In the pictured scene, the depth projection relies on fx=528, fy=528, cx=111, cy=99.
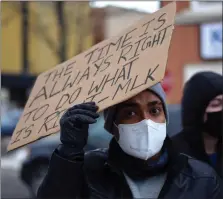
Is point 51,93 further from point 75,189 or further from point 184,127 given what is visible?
point 184,127

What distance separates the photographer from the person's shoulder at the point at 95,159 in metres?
2.31

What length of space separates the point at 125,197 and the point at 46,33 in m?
22.0

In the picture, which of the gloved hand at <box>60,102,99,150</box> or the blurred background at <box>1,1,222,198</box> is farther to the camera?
the blurred background at <box>1,1,222,198</box>

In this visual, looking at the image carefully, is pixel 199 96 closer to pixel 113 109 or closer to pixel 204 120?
pixel 204 120

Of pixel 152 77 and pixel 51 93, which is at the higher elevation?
pixel 152 77

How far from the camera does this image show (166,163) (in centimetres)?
223

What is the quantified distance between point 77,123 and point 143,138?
13.0 inches

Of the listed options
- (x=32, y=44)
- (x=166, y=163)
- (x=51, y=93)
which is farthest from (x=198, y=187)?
(x=32, y=44)

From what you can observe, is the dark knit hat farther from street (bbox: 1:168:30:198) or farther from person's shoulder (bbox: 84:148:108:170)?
street (bbox: 1:168:30:198)

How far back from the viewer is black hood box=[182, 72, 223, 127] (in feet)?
9.95

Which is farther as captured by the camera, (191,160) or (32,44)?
(32,44)

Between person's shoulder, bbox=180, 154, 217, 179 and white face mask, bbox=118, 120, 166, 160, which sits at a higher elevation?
white face mask, bbox=118, 120, 166, 160

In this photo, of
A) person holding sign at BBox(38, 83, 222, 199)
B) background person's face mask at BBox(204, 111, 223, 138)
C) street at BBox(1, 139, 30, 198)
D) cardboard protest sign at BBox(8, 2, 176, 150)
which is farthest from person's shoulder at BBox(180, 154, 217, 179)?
street at BBox(1, 139, 30, 198)

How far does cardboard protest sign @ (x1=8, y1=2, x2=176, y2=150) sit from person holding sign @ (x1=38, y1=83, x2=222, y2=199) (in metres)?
0.12
